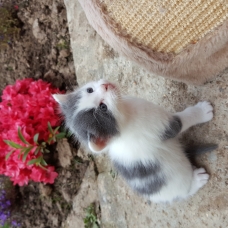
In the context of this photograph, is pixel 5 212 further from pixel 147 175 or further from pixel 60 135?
pixel 147 175

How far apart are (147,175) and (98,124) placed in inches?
16.4

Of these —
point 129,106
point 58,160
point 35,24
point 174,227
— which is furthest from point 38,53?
point 174,227

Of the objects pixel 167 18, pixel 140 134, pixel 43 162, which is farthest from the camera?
pixel 43 162

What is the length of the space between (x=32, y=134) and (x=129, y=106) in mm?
1259

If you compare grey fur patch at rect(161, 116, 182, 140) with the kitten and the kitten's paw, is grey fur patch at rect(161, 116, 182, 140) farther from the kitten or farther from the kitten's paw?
the kitten's paw

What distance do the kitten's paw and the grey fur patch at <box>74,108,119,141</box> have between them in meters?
0.59

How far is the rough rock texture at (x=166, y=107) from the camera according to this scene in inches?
64.4

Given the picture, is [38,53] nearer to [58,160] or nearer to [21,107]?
[21,107]

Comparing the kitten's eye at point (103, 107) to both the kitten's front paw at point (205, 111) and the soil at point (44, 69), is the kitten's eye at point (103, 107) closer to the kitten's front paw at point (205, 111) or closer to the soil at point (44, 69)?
the kitten's front paw at point (205, 111)

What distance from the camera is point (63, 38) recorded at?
116 inches

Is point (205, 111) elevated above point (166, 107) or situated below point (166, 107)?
above

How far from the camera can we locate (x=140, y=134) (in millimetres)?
1549

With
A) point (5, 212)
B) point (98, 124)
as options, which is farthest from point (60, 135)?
point (98, 124)

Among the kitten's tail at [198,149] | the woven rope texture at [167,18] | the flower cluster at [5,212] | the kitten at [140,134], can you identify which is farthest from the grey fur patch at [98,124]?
the flower cluster at [5,212]
